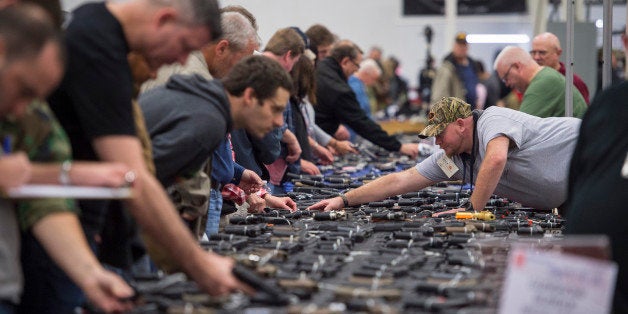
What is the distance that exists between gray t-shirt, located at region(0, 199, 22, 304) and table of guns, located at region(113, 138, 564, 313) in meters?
0.30

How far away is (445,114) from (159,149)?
1.85 metres

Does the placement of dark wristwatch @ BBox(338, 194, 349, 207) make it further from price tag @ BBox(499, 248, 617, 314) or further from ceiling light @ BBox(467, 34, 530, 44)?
ceiling light @ BBox(467, 34, 530, 44)

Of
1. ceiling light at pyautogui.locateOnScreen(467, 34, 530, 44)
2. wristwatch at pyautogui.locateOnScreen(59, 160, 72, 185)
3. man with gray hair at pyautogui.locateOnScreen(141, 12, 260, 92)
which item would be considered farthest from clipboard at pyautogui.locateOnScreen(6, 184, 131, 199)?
ceiling light at pyautogui.locateOnScreen(467, 34, 530, 44)

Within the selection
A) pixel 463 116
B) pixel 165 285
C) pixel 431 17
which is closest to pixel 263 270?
pixel 165 285

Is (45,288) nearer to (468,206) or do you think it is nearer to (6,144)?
(6,144)

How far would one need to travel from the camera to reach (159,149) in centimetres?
327

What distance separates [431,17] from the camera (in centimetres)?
1994

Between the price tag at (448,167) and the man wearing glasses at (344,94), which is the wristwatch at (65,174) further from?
the man wearing glasses at (344,94)

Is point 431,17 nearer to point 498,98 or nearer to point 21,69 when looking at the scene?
point 498,98

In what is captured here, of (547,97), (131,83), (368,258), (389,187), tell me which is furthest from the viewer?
(547,97)

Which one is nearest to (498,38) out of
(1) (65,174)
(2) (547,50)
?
(2) (547,50)

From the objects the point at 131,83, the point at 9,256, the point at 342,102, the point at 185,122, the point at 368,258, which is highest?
the point at 131,83

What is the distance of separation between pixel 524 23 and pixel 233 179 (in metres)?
16.1

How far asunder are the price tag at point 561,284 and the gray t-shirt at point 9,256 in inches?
46.6
